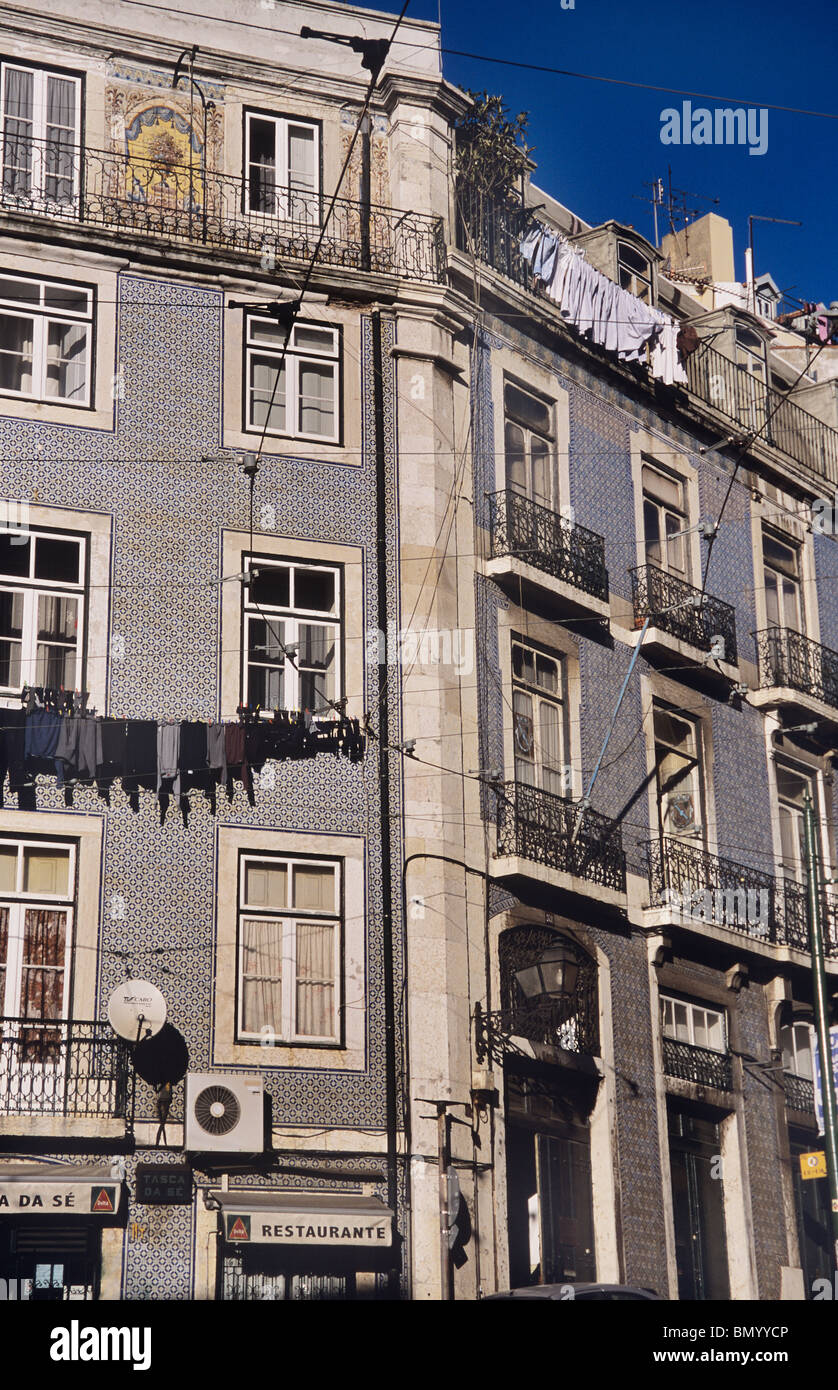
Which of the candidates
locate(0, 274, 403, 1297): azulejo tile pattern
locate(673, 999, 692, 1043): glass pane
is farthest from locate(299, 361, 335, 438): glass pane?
locate(673, 999, 692, 1043): glass pane

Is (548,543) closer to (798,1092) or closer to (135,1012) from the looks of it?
(798,1092)

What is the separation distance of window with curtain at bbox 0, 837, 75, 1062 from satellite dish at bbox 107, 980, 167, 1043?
65cm

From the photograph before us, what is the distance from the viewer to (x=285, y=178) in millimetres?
25672

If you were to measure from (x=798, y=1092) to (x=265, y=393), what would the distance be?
471 inches

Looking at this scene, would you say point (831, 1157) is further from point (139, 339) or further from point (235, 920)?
point (139, 339)

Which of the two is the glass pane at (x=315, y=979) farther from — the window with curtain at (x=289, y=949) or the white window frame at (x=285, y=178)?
the white window frame at (x=285, y=178)

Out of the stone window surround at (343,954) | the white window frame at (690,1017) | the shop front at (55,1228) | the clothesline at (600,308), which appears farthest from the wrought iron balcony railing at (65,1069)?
the clothesline at (600,308)

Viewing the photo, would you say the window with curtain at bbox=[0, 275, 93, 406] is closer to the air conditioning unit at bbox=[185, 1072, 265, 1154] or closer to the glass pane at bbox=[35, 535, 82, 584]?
the glass pane at bbox=[35, 535, 82, 584]

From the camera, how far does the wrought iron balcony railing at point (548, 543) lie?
83.3 ft

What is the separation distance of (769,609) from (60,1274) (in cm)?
1567

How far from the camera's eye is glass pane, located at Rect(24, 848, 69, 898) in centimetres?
2141

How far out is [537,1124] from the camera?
2339cm

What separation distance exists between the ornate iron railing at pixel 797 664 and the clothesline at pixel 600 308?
4064mm

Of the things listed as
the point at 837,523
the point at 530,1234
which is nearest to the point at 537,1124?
the point at 530,1234
